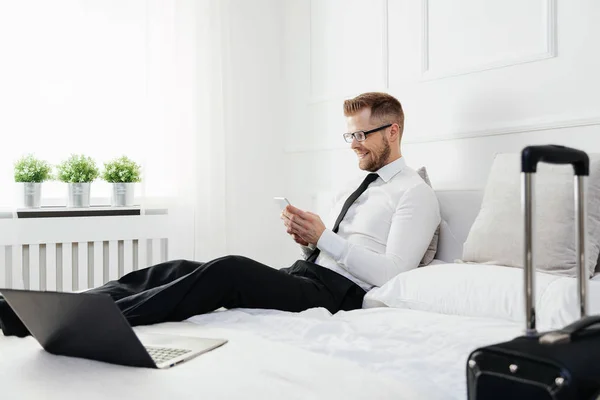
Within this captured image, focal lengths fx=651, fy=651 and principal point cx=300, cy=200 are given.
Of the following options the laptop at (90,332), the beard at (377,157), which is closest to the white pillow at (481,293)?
the beard at (377,157)

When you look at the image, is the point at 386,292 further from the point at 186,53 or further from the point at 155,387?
the point at 186,53

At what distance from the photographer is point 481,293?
1.76 m

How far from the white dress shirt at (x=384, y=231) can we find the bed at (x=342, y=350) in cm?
16

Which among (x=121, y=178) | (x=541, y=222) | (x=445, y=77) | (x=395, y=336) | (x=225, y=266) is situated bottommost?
(x=395, y=336)

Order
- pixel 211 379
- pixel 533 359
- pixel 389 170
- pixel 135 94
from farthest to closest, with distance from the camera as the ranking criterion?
pixel 135 94 < pixel 389 170 < pixel 211 379 < pixel 533 359

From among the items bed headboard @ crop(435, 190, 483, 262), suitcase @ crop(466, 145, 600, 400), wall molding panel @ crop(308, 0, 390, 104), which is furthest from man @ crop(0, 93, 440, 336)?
suitcase @ crop(466, 145, 600, 400)

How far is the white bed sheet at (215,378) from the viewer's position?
1.02 meters

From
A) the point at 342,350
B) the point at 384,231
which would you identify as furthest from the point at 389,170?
the point at 342,350

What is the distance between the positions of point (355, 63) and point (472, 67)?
78 cm

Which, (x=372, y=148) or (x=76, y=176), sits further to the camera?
(x=76, y=176)

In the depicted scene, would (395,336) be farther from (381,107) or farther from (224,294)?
(381,107)

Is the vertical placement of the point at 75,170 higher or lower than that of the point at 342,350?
higher

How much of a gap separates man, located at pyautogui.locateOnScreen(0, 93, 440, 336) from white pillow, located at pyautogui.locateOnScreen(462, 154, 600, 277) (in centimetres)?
24

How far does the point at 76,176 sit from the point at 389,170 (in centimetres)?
154
